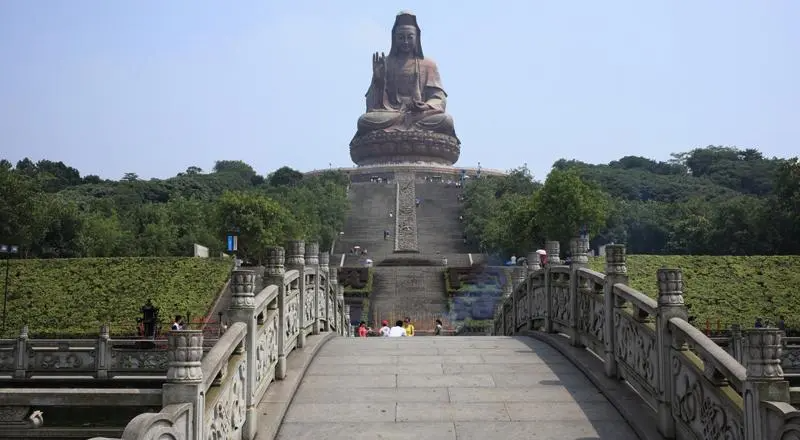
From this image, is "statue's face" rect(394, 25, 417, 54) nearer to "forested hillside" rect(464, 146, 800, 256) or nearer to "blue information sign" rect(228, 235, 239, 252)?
"forested hillside" rect(464, 146, 800, 256)

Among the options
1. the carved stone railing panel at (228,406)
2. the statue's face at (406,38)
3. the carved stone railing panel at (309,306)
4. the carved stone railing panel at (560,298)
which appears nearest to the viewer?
the carved stone railing panel at (228,406)

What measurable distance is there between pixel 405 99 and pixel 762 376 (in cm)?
5985

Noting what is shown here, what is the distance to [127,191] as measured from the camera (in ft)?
237

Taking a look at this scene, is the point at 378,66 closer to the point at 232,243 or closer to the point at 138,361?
the point at 232,243

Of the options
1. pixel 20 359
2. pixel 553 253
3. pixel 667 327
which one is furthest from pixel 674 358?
pixel 20 359

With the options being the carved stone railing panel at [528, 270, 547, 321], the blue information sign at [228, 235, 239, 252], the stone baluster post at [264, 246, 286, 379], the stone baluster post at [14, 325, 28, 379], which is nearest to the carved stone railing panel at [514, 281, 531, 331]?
the carved stone railing panel at [528, 270, 547, 321]

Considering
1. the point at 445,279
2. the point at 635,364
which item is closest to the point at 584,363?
the point at 635,364

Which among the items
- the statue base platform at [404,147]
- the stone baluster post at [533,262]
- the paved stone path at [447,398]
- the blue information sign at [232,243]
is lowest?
the paved stone path at [447,398]

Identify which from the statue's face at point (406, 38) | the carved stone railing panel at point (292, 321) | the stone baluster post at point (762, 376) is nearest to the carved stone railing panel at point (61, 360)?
the carved stone railing panel at point (292, 321)

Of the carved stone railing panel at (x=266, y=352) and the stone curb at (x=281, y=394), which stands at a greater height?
the carved stone railing panel at (x=266, y=352)

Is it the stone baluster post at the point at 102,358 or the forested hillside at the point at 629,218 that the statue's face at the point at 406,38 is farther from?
the stone baluster post at the point at 102,358

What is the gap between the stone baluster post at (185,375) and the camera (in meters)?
5.19

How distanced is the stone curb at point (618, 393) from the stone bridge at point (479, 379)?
0.02 m

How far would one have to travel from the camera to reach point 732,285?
28156 mm
